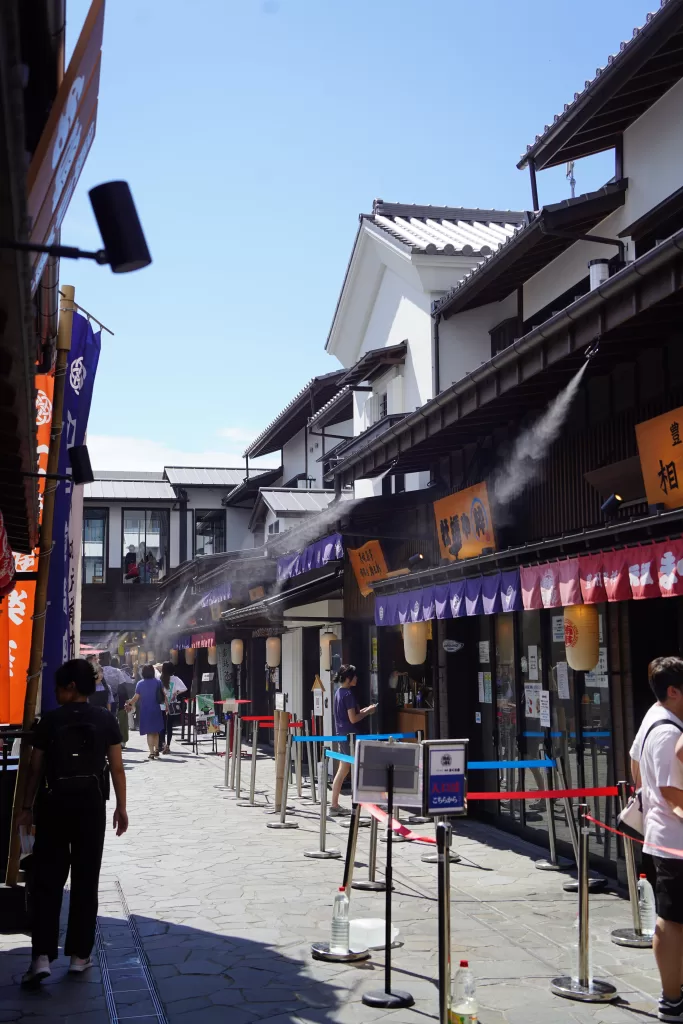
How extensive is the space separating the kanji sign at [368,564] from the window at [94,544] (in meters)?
35.8

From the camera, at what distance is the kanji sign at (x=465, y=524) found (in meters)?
12.8

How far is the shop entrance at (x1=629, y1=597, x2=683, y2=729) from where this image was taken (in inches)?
383

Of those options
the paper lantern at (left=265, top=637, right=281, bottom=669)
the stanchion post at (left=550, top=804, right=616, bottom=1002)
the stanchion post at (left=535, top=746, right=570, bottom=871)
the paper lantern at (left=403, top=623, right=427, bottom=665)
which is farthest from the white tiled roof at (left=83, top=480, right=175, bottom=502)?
the stanchion post at (left=550, top=804, right=616, bottom=1002)

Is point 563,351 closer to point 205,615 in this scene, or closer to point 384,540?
point 384,540

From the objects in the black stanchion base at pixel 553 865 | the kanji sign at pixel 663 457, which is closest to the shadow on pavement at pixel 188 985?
the black stanchion base at pixel 553 865

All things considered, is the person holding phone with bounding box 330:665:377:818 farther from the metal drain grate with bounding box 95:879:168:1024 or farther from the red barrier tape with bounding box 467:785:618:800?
the red barrier tape with bounding box 467:785:618:800

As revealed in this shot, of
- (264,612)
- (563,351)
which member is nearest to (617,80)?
(563,351)

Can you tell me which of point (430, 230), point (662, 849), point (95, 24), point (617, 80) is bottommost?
point (662, 849)

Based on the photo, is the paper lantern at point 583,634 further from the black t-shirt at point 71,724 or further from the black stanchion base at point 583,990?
the black t-shirt at point 71,724

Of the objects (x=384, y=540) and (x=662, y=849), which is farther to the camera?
(x=384, y=540)

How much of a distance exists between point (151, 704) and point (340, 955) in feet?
54.2

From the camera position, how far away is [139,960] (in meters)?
7.59

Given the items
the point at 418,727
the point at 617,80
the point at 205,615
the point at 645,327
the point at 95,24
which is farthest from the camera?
the point at 205,615

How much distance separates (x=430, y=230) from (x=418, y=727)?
399 inches
